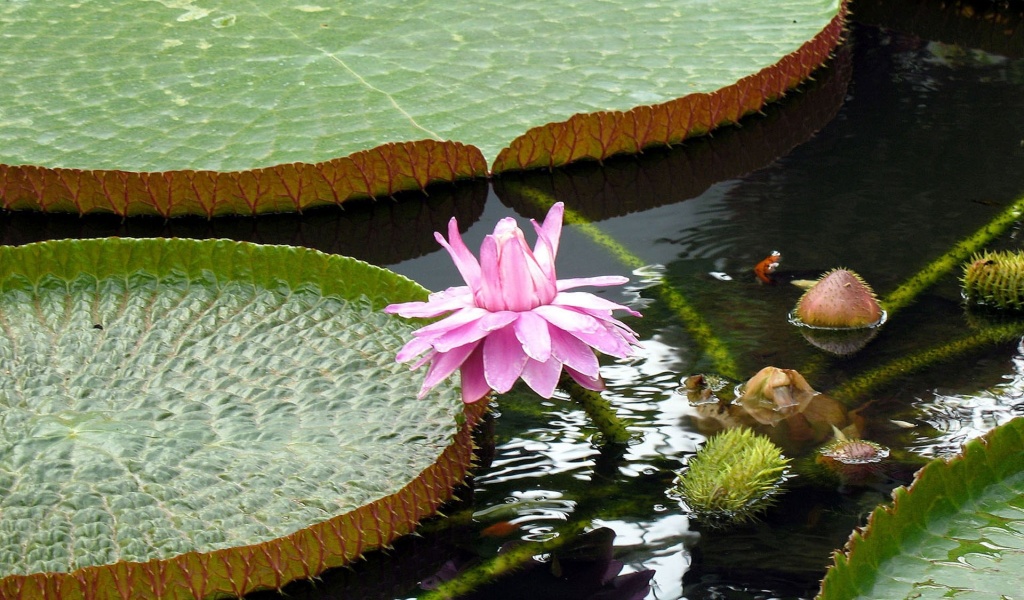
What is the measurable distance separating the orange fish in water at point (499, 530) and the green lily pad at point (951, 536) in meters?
0.45

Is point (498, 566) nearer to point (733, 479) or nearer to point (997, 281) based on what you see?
point (733, 479)

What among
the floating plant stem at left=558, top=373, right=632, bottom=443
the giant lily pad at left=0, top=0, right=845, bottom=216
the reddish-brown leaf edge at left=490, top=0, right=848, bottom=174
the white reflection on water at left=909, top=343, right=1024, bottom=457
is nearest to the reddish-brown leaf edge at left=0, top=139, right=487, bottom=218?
the giant lily pad at left=0, top=0, right=845, bottom=216

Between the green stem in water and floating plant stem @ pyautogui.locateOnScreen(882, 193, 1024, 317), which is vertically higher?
floating plant stem @ pyautogui.locateOnScreen(882, 193, 1024, 317)

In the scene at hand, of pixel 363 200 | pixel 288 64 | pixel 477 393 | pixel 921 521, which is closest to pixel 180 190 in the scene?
pixel 363 200

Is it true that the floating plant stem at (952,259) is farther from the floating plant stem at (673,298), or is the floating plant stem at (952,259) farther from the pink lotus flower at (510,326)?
the pink lotus flower at (510,326)

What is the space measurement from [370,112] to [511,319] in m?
1.38

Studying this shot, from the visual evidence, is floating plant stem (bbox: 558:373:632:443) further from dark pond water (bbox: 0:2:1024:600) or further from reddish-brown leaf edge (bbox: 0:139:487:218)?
reddish-brown leaf edge (bbox: 0:139:487:218)

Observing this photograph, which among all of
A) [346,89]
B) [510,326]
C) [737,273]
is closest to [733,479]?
[510,326]

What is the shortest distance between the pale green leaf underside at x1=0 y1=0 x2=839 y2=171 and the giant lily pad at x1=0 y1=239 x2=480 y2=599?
62cm

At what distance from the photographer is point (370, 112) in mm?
2609

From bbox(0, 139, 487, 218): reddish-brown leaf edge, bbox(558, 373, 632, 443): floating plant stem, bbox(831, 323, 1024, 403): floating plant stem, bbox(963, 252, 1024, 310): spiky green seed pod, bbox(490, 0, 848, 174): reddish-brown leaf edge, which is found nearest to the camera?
bbox(558, 373, 632, 443): floating plant stem

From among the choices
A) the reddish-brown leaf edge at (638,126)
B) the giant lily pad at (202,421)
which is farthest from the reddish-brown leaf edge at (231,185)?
the giant lily pad at (202,421)

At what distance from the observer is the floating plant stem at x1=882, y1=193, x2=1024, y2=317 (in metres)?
2.03

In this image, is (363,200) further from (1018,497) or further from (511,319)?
(1018,497)
